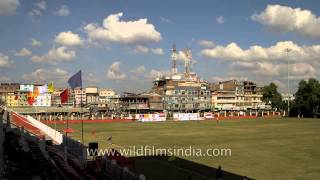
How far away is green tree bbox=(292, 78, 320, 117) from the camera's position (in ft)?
479

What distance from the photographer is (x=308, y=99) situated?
5812 inches

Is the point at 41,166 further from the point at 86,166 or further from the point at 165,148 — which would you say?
the point at 165,148

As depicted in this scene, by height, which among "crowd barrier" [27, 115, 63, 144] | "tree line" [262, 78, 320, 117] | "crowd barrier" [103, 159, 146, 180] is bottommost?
"crowd barrier" [103, 159, 146, 180]

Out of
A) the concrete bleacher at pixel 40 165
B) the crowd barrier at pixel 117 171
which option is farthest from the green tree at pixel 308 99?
the crowd barrier at pixel 117 171

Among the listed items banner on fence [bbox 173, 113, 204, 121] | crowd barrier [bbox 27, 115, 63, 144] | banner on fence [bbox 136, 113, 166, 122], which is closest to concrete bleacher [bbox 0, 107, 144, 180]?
crowd barrier [bbox 27, 115, 63, 144]

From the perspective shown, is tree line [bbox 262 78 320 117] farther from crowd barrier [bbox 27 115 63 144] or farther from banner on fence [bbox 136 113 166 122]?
crowd barrier [bbox 27 115 63 144]

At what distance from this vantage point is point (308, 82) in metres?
153

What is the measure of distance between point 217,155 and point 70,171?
1986 cm

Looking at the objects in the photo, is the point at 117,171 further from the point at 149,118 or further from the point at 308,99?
the point at 308,99

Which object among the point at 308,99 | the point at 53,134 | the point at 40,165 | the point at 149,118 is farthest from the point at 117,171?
the point at 308,99

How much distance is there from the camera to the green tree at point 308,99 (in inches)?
5743

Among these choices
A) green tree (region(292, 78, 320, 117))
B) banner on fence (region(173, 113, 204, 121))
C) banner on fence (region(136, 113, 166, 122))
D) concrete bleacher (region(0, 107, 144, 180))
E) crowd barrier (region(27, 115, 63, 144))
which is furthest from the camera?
green tree (region(292, 78, 320, 117))

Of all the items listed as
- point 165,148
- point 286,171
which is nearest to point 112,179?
point 286,171

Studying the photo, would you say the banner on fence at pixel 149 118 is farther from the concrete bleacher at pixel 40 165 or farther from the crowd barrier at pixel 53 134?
the concrete bleacher at pixel 40 165
